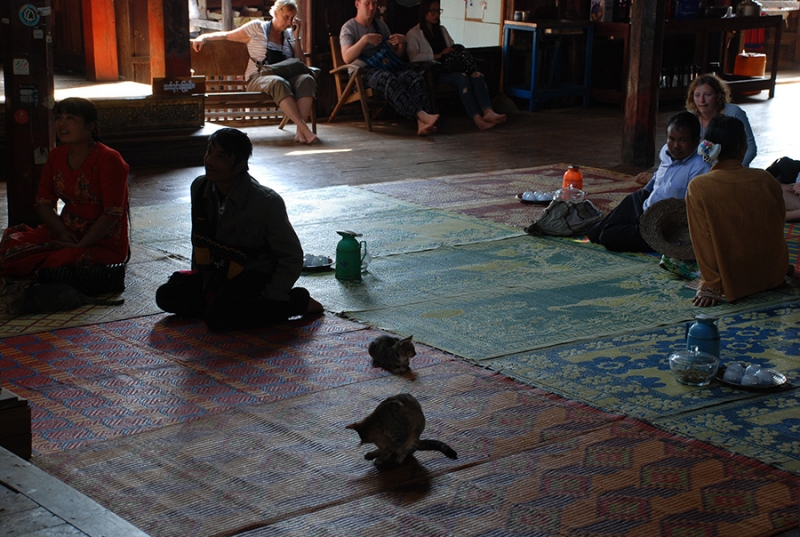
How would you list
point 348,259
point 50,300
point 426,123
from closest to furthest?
1. point 50,300
2. point 348,259
3. point 426,123

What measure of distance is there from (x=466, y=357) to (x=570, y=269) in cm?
163

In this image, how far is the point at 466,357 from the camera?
4262mm

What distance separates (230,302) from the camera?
179 inches

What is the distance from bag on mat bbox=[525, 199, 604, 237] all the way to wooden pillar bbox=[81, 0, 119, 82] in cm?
592

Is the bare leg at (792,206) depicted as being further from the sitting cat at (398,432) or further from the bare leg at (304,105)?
the bare leg at (304,105)

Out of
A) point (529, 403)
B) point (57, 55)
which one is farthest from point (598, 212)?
point (57, 55)

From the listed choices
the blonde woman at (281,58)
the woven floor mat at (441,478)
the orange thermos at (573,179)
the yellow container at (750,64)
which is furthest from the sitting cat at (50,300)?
the yellow container at (750,64)

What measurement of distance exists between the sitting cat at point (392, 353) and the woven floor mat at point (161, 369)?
43 mm

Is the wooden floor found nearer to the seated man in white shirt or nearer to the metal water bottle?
the seated man in white shirt

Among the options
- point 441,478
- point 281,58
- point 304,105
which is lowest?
point 441,478

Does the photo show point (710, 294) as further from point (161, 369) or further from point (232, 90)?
point (232, 90)

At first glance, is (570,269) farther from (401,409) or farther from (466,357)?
(401,409)

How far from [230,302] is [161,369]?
1.82 feet

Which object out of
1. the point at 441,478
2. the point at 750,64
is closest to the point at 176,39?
the point at 441,478
